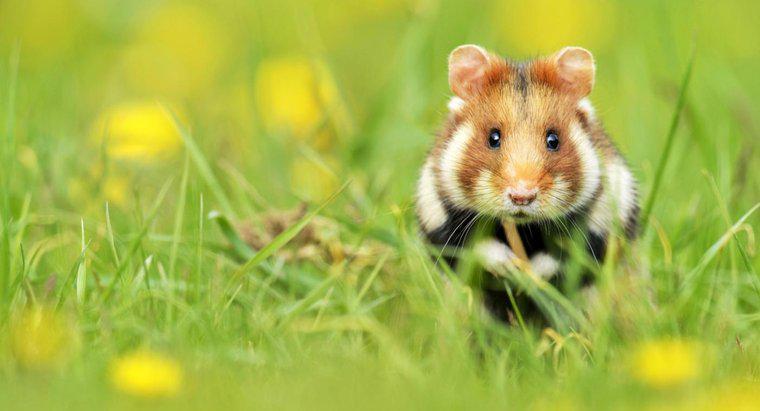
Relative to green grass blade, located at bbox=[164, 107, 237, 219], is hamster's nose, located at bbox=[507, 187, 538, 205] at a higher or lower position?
higher

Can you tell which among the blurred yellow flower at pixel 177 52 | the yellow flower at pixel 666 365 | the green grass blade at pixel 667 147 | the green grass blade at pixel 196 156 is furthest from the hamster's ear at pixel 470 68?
the blurred yellow flower at pixel 177 52

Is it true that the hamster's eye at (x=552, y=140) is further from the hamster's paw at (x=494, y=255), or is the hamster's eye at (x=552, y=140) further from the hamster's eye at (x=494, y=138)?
the hamster's paw at (x=494, y=255)

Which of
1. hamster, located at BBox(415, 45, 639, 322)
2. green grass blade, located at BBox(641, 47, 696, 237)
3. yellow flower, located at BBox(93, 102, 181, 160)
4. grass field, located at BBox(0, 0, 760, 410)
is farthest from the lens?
yellow flower, located at BBox(93, 102, 181, 160)

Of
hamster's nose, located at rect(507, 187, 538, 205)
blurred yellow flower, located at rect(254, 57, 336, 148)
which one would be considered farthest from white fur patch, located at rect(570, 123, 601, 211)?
blurred yellow flower, located at rect(254, 57, 336, 148)

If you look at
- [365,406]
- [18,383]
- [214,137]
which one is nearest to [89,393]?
[18,383]

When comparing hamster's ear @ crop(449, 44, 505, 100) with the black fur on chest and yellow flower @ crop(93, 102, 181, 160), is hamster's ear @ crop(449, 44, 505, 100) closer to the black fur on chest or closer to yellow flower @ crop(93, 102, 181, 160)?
the black fur on chest

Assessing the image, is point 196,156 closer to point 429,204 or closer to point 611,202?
point 429,204

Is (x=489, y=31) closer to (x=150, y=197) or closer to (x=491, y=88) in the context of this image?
(x=150, y=197)
